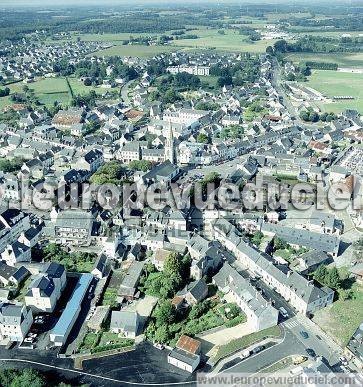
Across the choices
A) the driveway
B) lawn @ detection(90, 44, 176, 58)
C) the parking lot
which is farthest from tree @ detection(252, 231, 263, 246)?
lawn @ detection(90, 44, 176, 58)

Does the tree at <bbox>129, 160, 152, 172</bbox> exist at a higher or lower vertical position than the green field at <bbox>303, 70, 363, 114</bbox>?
lower

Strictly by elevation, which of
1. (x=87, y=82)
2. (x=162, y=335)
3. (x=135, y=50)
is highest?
(x=135, y=50)

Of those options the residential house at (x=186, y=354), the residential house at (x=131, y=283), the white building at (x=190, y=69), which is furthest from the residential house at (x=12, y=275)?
the white building at (x=190, y=69)

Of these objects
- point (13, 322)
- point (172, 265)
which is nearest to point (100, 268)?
point (172, 265)

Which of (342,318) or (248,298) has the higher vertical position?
(248,298)

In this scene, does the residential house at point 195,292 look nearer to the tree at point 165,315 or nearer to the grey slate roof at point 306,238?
the tree at point 165,315

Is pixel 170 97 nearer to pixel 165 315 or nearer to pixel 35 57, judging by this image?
pixel 165 315

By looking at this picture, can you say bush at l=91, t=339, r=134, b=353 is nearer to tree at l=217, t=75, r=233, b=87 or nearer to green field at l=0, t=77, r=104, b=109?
green field at l=0, t=77, r=104, b=109
